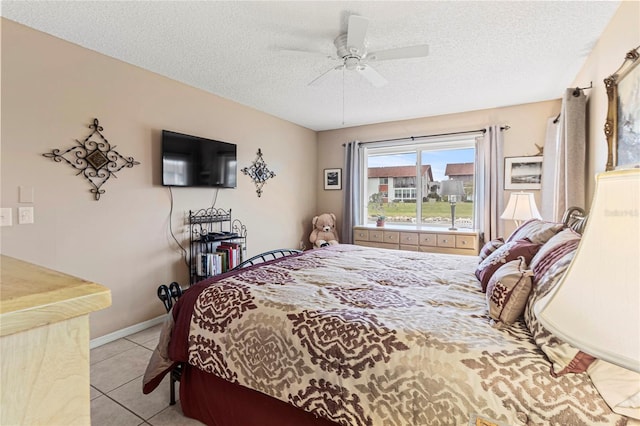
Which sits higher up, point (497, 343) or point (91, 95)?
point (91, 95)

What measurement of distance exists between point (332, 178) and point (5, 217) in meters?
4.28

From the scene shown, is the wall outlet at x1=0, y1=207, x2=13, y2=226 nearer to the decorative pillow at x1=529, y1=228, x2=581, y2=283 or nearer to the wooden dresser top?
the wooden dresser top

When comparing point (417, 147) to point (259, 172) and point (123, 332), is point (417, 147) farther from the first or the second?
point (123, 332)

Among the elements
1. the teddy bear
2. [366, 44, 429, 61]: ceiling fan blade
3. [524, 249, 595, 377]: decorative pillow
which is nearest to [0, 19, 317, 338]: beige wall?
the teddy bear

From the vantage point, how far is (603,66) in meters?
2.30

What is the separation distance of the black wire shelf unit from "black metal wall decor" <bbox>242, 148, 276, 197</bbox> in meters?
0.76

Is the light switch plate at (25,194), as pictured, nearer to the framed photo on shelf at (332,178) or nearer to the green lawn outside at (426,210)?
the framed photo on shelf at (332,178)

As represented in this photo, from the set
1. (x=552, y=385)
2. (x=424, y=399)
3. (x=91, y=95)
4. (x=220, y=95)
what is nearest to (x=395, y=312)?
(x=424, y=399)

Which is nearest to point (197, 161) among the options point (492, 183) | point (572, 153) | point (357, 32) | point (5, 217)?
point (5, 217)

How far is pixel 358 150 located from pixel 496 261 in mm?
3663

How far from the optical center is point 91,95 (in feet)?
8.70

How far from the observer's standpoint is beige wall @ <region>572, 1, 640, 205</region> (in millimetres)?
1840

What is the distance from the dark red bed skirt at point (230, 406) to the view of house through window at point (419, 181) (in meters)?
4.00

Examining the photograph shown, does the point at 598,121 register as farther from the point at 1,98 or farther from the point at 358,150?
the point at 1,98
